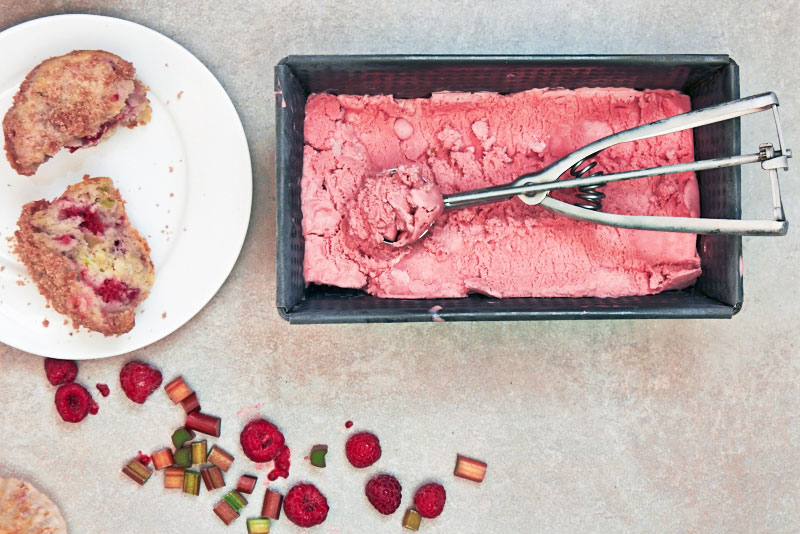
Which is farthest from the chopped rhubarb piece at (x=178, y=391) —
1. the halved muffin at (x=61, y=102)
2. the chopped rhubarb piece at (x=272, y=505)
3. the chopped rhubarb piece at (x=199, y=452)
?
the halved muffin at (x=61, y=102)

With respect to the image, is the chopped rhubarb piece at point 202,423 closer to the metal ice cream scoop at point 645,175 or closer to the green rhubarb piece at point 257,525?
the green rhubarb piece at point 257,525

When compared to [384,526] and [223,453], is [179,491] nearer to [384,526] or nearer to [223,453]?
[223,453]

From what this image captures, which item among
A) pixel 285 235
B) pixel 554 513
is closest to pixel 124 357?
pixel 285 235

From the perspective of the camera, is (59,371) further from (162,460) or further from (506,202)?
(506,202)

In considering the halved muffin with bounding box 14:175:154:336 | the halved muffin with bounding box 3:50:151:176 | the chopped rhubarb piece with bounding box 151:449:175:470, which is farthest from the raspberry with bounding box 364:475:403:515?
the halved muffin with bounding box 3:50:151:176

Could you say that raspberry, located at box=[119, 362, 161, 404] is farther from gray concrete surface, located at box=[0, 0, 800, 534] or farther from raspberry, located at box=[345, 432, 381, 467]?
raspberry, located at box=[345, 432, 381, 467]

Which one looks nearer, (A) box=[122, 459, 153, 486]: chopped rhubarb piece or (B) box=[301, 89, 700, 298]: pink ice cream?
→ (B) box=[301, 89, 700, 298]: pink ice cream
